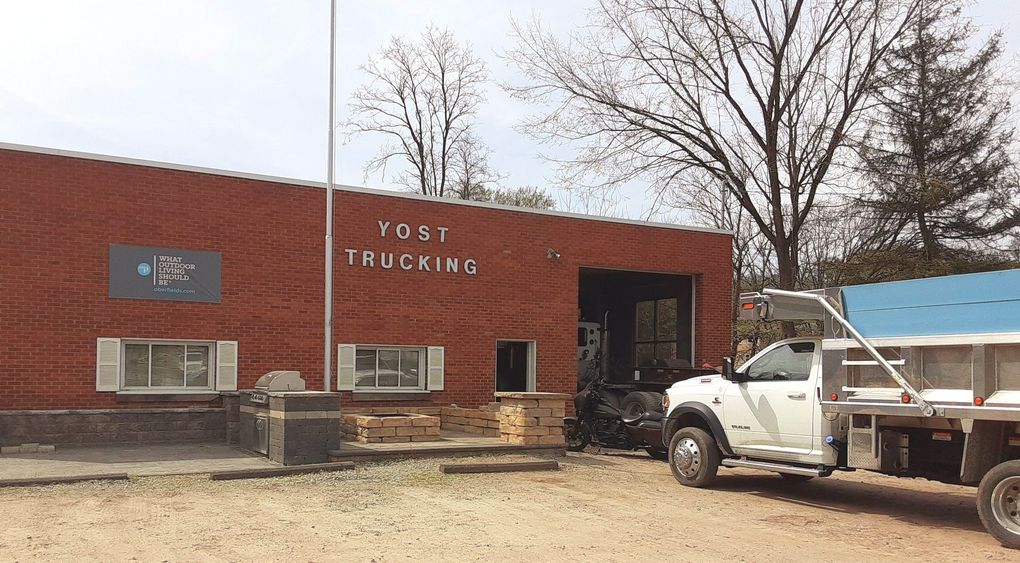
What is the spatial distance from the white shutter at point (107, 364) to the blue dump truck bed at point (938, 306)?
11972 millimetres

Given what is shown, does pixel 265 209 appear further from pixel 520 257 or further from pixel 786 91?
pixel 786 91

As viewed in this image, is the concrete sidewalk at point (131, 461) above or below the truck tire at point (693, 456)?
below

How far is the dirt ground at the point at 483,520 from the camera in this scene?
8.08 meters

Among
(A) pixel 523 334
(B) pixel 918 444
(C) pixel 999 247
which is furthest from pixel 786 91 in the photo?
(B) pixel 918 444

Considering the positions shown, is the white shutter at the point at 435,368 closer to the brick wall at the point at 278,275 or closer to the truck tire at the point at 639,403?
the brick wall at the point at 278,275

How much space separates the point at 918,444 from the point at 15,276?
13.9 m

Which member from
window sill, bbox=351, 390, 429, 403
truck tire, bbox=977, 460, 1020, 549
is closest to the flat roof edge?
window sill, bbox=351, 390, 429, 403

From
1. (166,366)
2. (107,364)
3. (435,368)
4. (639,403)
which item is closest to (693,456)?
(639,403)

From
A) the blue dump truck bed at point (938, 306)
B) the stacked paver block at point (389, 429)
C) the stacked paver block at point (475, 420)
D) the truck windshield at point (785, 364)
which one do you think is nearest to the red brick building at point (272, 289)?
the stacked paver block at point (475, 420)

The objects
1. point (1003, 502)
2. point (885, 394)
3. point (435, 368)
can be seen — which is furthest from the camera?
point (435, 368)

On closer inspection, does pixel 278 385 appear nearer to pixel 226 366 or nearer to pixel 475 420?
pixel 226 366

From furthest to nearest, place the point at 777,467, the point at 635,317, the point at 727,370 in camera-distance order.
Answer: the point at 635,317 < the point at 727,370 < the point at 777,467

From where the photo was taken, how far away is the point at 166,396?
1588 cm

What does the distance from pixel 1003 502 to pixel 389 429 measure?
915cm
